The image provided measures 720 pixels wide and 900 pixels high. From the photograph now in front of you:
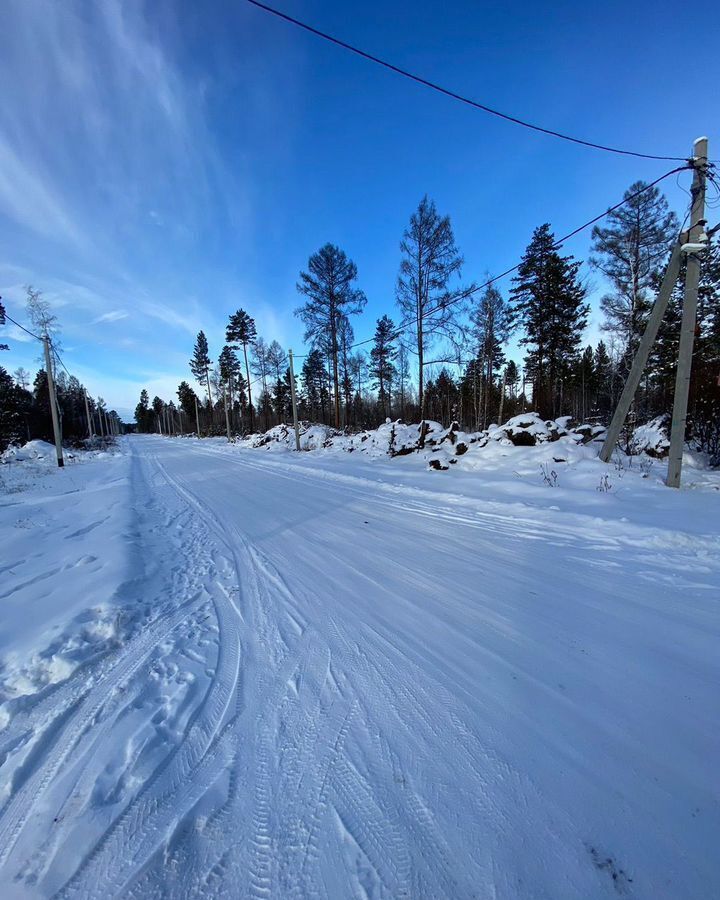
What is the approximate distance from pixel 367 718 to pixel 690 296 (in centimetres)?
922

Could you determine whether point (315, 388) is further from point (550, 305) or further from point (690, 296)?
point (690, 296)

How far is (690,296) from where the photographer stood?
6871 mm

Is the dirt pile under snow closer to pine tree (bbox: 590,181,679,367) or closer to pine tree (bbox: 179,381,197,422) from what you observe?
pine tree (bbox: 590,181,679,367)

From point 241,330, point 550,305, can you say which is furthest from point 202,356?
point 550,305

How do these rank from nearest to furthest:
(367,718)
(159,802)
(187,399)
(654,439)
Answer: (159,802)
(367,718)
(654,439)
(187,399)

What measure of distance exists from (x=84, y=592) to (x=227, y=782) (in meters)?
2.73

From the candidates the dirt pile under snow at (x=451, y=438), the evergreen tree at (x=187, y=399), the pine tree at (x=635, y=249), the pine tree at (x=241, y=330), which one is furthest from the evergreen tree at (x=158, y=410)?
the pine tree at (x=635, y=249)

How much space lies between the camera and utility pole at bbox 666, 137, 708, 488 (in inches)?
259

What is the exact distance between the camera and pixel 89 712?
84.4 inches

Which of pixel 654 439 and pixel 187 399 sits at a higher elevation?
pixel 187 399

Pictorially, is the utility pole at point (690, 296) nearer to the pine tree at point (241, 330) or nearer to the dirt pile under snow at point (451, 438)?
the dirt pile under snow at point (451, 438)

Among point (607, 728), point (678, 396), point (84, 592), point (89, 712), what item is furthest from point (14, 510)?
point (678, 396)

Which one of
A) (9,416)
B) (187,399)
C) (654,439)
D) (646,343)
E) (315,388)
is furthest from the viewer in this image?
(187,399)

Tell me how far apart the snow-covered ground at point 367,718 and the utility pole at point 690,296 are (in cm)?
306
